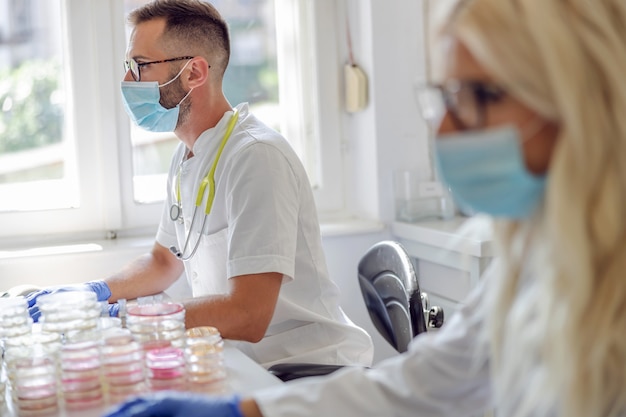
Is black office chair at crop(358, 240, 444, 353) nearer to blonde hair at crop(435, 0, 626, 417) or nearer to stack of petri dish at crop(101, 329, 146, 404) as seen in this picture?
stack of petri dish at crop(101, 329, 146, 404)

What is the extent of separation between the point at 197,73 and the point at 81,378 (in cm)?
102

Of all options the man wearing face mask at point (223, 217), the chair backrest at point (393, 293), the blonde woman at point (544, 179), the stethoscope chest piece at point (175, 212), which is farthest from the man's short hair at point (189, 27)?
the blonde woman at point (544, 179)

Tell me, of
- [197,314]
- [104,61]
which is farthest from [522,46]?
[104,61]

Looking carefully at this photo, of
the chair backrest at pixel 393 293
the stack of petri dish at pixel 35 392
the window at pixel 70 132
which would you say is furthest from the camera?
the window at pixel 70 132

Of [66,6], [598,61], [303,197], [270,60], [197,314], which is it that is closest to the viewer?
[598,61]

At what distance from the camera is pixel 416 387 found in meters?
1.15

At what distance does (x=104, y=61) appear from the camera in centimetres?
267

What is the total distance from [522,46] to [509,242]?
264 mm

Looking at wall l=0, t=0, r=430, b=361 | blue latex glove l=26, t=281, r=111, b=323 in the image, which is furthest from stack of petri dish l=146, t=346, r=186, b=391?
wall l=0, t=0, r=430, b=361

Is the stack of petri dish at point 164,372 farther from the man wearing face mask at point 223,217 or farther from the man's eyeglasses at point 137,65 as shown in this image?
the man's eyeglasses at point 137,65

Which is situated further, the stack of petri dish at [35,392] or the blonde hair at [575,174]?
the stack of petri dish at [35,392]

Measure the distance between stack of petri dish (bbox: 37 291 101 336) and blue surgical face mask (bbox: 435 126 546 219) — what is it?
0.76 m

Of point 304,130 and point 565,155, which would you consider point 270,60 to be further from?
point 565,155

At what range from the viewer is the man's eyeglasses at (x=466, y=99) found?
3.22 ft
